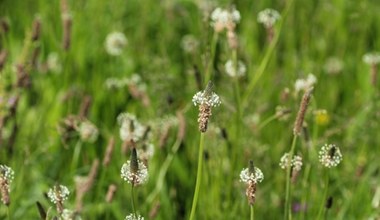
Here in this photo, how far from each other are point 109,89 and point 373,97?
3.47 ft

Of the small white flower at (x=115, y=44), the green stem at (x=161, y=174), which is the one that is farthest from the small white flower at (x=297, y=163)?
the small white flower at (x=115, y=44)

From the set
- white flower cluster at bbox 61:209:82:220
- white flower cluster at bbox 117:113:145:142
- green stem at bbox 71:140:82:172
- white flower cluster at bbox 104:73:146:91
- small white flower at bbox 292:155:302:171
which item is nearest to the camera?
white flower cluster at bbox 61:209:82:220

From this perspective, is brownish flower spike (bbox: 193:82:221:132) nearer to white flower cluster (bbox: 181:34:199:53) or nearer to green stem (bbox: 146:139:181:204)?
green stem (bbox: 146:139:181:204)

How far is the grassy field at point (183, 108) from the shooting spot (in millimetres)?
2457

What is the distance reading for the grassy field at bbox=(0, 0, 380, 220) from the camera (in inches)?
96.7

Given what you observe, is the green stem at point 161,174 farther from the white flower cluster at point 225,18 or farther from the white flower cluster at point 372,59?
the white flower cluster at point 372,59

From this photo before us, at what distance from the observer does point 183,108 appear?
3.07 m

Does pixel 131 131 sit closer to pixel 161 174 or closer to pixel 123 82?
pixel 161 174

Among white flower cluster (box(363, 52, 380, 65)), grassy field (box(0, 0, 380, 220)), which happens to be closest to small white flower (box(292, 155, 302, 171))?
grassy field (box(0, 0, 380, 220))

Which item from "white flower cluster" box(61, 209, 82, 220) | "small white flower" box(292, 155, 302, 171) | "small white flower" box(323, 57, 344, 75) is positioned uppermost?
"small white flower" box(323, 57, 344, 75)

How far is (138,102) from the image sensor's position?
3.25 m

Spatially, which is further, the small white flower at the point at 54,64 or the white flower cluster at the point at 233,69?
the small white flower at the point at 54,64

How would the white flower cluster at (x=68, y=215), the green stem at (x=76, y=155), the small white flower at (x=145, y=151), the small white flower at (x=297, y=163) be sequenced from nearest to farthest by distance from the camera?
the white flower cluster at (x=68, y=215) < the small white flower at (x=297, y=163) < the small white flower at (x=145, y=151) < the green stem at (x=76, y=155)

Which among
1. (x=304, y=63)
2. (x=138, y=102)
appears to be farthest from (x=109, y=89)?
(x=304, y=63)
